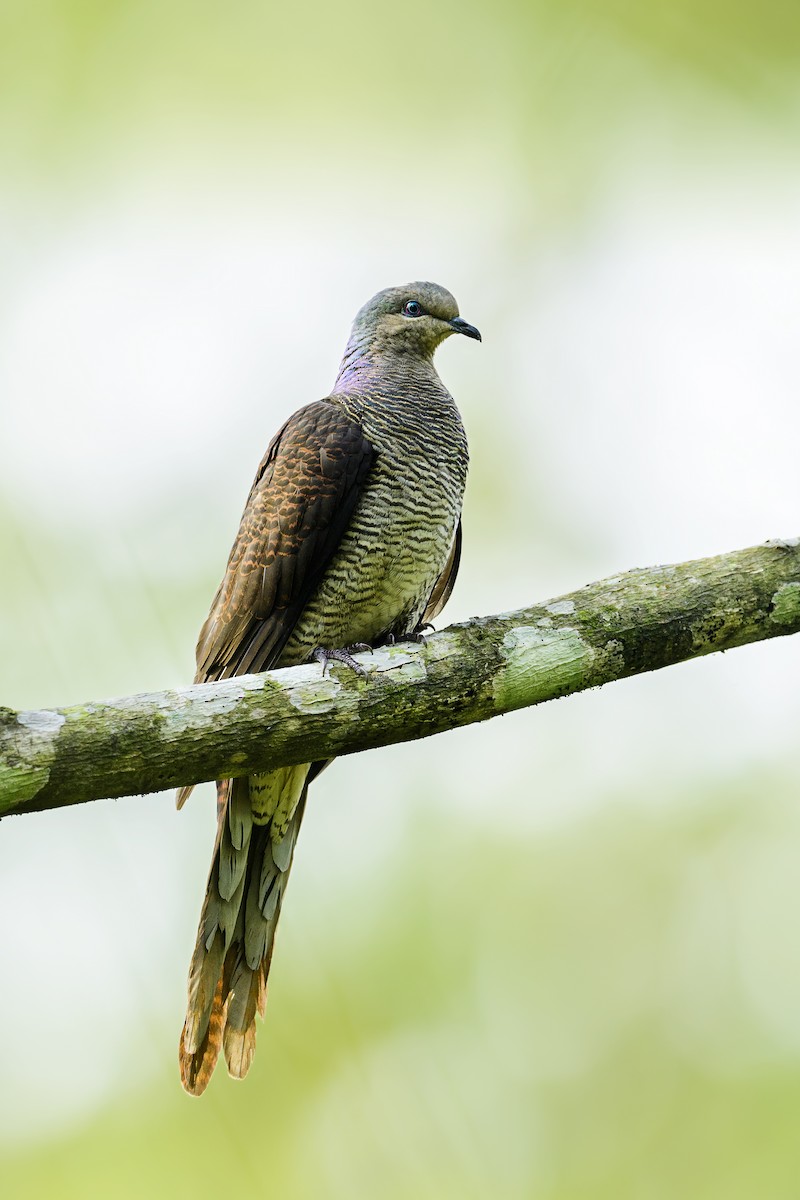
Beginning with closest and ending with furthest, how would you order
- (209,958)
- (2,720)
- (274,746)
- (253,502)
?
(2,720) < (274,746) < (209,958) < (253,502)

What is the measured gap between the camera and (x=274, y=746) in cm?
319

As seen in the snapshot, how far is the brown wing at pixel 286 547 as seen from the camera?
4.56 metres

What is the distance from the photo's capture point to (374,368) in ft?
17.9

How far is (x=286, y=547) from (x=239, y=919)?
4.99 ft

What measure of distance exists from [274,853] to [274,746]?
1633 millimetres

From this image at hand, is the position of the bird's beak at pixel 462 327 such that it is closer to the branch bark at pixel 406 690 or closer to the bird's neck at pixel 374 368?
the bird's neck at pixel 374 368

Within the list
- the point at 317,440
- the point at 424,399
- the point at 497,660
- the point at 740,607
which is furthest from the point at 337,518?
the point at 740,607

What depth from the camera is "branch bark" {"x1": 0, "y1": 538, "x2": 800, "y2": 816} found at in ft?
9.65

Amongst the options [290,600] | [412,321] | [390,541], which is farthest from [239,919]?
[412,321]

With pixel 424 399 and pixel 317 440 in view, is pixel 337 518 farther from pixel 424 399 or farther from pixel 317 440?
pixel 424 399

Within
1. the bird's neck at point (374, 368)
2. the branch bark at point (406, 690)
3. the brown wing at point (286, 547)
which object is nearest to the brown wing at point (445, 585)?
the bird's neck at point (374, 368)

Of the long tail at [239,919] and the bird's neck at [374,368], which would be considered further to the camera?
the bird's neck at [374,368]

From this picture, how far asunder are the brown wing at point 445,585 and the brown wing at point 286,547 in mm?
885

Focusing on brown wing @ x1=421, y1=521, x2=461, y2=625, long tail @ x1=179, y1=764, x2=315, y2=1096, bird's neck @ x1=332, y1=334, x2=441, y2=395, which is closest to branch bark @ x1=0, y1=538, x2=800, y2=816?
long tail @ x1=179, y1=764, x2=315, y2=1096
